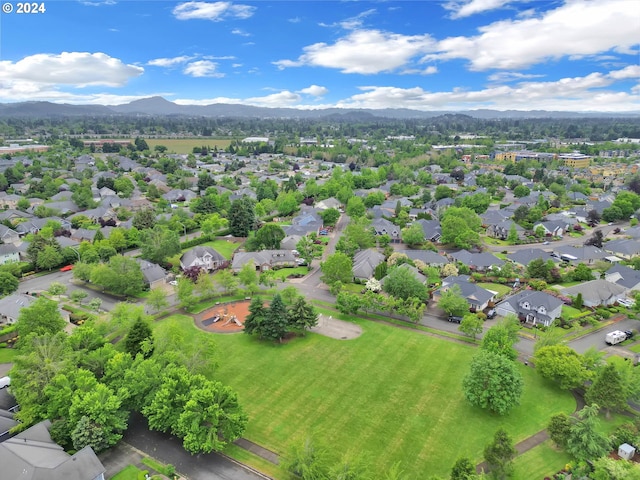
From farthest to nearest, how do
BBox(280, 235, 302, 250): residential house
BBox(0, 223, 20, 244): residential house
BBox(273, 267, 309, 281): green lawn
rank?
BBox(0, 223, 20, 244): residential house, BBox(280, 235, 302, 250): residential house, BBox(273, 267, 309, 281): green lawn

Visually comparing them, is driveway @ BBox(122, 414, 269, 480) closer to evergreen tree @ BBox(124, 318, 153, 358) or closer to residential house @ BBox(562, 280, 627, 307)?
evergreen tree @ BBox(124, 318, 153, 358)

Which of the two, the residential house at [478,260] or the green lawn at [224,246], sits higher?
the residential house at [478,260]

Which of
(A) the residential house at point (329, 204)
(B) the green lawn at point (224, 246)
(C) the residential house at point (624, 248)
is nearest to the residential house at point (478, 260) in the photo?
(C) the residential house at point (624, 248)

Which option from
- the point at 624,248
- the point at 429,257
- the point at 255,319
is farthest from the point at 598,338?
the point at 255,319

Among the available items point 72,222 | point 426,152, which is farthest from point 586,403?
point 426,152

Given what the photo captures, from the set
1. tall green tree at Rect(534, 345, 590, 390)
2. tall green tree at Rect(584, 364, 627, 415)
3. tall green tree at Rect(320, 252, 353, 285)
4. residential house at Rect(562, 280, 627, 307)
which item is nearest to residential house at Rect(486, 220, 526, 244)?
residential house at Rect(562, 280, 627, 307)

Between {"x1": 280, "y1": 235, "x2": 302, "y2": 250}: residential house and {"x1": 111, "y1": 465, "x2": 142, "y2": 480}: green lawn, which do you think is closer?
{"x1": 111, "y1": 465, "x2": 142, "y2": 480}: green lawn

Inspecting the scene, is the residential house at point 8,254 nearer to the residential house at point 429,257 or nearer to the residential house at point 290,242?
the residential house at point 290,242
